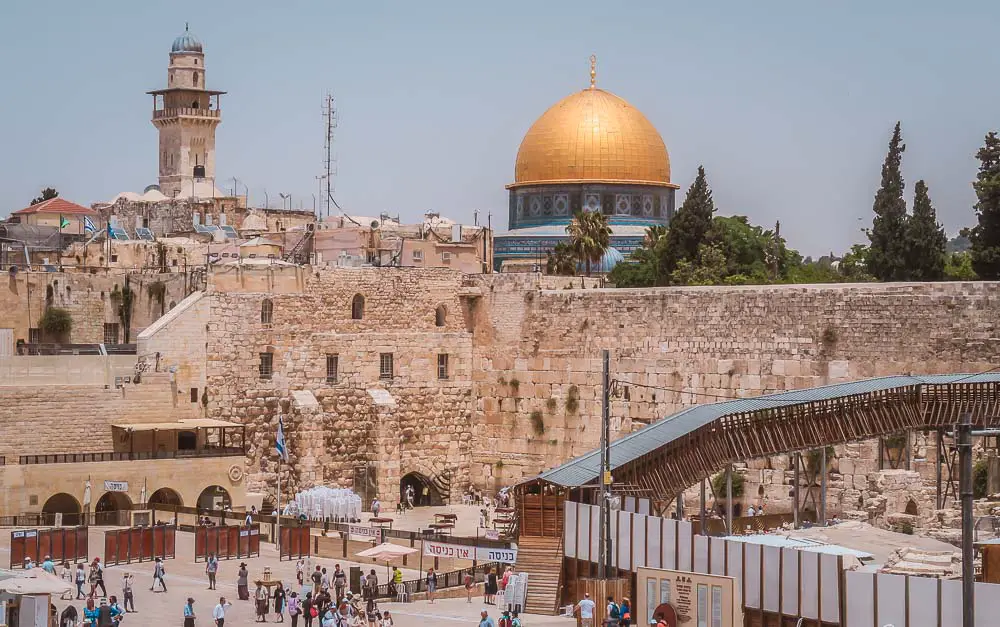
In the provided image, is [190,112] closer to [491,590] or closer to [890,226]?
[890,226]

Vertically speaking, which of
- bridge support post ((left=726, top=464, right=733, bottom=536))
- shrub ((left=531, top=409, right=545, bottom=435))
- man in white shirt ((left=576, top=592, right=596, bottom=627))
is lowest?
man in white shirt ((left=576, top=592, right=596, bottom=627))

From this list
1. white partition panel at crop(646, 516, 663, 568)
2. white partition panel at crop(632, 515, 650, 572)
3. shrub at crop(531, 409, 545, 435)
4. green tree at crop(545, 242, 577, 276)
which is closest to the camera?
white partition panel at crop(646, 516, 663, 568)

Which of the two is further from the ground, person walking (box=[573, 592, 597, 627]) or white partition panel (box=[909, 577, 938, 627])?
white partition panel (box=[909, 577, 938, 627])

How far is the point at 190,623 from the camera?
29.2m

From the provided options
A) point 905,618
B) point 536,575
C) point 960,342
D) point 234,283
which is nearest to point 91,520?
point 234,283

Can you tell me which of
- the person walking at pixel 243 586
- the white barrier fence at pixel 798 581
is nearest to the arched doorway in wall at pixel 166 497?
the person walking at pixel 243 586

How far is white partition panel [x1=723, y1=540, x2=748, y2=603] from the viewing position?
26297 mm

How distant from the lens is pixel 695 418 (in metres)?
33.8

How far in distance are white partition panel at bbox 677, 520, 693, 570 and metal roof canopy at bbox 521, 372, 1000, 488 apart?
12.9 ft

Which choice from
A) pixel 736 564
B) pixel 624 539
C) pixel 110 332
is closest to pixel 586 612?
pixel 624 539

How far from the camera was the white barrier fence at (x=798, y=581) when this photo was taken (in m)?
23.8

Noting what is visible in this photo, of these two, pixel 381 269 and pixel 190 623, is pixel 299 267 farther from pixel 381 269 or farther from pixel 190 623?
pixel 190 623

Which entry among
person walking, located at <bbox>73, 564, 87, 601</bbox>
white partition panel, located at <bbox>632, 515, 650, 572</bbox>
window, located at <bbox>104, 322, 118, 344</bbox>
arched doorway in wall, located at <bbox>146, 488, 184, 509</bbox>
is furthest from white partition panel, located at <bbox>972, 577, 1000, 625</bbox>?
window, located at <bbox>104, 322, 118, 344</bbox>

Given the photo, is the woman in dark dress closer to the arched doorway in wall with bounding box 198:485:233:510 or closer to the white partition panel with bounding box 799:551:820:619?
the white partition panel with bounding box 799:551:820:619
